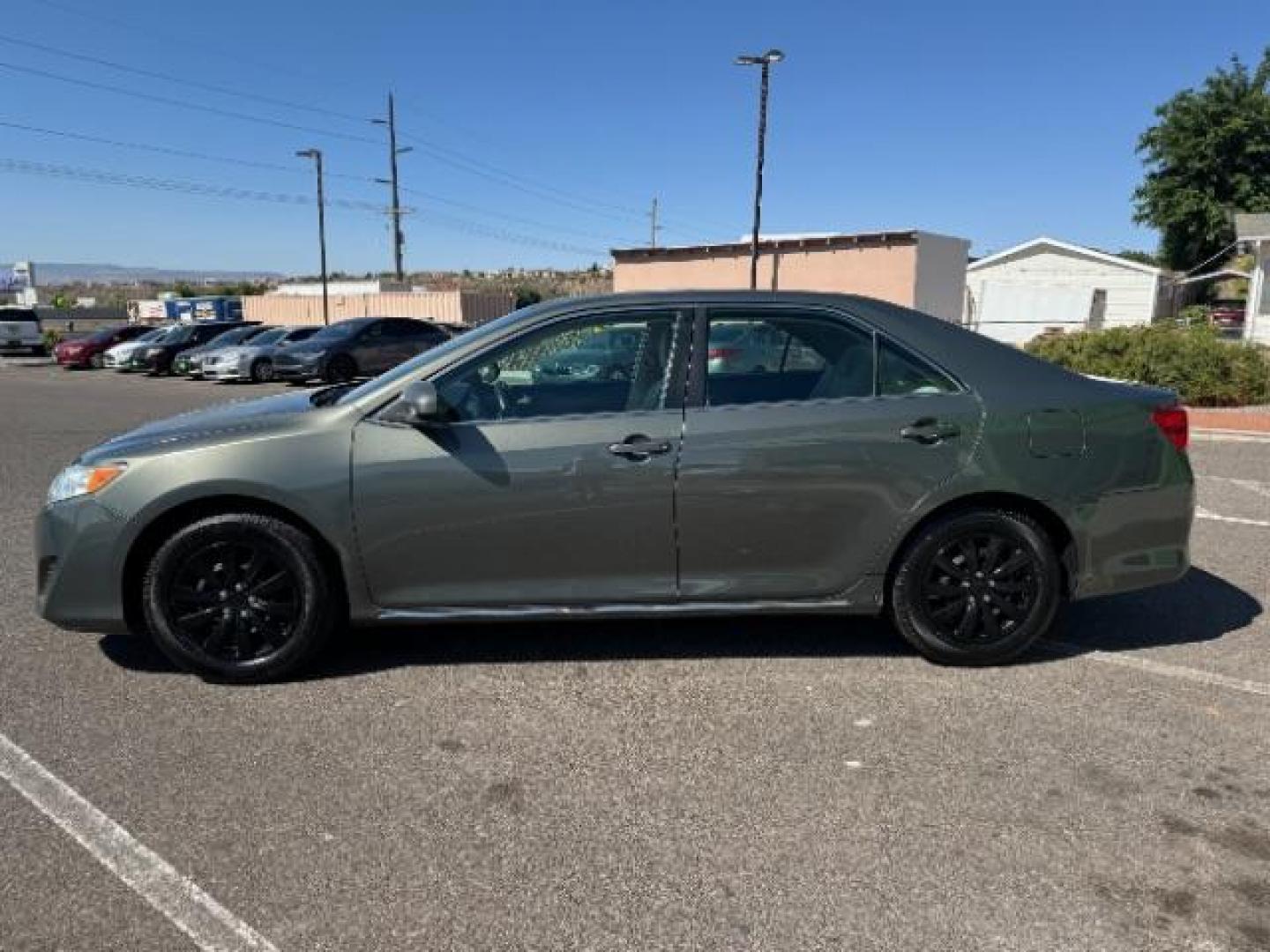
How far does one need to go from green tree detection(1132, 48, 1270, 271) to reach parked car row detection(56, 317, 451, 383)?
3963 centimetres

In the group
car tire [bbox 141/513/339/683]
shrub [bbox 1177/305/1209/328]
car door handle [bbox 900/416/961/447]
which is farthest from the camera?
shrub [bbox 1177/305/1209/328]

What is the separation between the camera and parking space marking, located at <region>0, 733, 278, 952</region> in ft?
7.52

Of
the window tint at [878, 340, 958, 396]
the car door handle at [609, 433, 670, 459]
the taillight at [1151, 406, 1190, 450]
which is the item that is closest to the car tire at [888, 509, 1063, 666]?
the window tint at [878, 340, 958, 396]

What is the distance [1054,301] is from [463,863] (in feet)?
122

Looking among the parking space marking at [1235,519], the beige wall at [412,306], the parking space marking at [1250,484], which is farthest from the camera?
the beige wall at [412,306]

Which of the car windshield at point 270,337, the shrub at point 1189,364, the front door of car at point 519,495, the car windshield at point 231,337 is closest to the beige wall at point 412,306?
the car windshield at point 231,337

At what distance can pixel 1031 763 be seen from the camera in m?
3.11

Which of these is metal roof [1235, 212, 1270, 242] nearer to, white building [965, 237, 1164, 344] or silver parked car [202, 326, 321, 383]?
white building [965, 237, 1164, 344]

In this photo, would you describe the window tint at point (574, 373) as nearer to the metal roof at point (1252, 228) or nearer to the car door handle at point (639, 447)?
the car door handle at point (639, 447)

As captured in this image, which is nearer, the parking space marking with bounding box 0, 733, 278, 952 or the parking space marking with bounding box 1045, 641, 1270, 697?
the parking space marking with bounding box 0, 733, 278, 952

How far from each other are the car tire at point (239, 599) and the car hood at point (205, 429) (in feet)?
1.10

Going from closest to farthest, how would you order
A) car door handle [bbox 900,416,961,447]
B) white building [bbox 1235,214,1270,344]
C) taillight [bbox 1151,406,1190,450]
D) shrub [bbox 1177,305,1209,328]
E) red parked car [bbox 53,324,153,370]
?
car door handle [bbox 900,416,961,447] → taillight [bbox 1151,406,1190,450] → shrub [bbox 1177,305,1209,328] → white building [bbox 1235,214,1270,344] → red parked car [bbox 53,324,153,370]

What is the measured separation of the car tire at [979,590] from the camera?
3.83 meters

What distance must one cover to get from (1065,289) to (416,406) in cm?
3704
